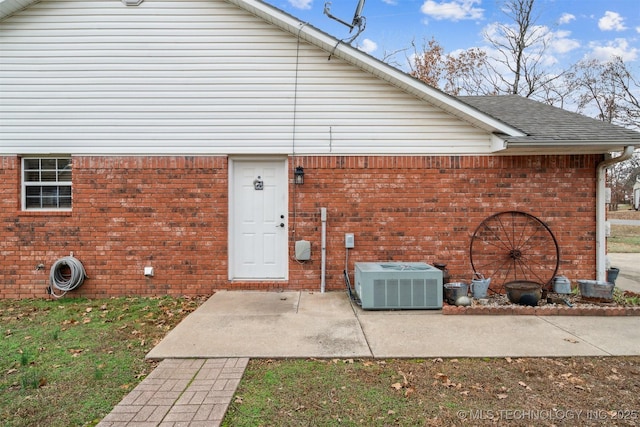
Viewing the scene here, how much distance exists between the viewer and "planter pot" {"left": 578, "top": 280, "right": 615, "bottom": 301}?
5.86m

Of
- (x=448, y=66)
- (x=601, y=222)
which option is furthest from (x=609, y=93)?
(x=601, y=222)

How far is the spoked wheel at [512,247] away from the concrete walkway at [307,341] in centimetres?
149

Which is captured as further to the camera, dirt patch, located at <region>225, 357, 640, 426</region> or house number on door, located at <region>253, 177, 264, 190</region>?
house number on door, located at <region>253, 177, 264, 190</region>

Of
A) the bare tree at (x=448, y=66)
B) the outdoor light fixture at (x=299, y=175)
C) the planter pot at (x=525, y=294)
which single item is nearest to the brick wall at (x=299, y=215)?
the outdoor light fixture at (x=299, y=175)

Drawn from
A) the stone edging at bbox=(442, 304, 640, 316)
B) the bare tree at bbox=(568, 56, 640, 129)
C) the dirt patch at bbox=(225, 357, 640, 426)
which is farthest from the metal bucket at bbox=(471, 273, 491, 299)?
the bare tree at bbox=(568, 56, 640, 129)

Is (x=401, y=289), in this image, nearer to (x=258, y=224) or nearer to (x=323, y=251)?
(x=323, y=251)

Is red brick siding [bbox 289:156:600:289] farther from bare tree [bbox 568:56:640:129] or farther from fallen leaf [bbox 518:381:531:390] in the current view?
bare tree [bbox 568:56:640:129]

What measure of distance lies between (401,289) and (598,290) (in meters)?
3.27

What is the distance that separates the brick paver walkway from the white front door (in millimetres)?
3028

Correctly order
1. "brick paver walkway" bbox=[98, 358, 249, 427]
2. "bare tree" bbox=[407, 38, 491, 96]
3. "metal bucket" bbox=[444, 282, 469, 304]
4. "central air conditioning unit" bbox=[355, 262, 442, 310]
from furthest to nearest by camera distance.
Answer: "bare tree" bbox=[407, 38, 491, 96]
"metal bucket" bbox=[444, 282, 469, 304]
"central air conditioning unit" bbox=[355, 262, 442, 310]
"brick paver walkway" bbox=[98, 358, 249, 427]

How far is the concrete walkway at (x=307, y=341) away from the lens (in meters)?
3.08

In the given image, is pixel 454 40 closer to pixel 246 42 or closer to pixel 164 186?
pixel 246 42

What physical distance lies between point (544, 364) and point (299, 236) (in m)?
4.15

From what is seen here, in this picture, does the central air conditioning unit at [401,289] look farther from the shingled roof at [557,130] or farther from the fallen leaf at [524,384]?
the shingled roof at [557,130]
